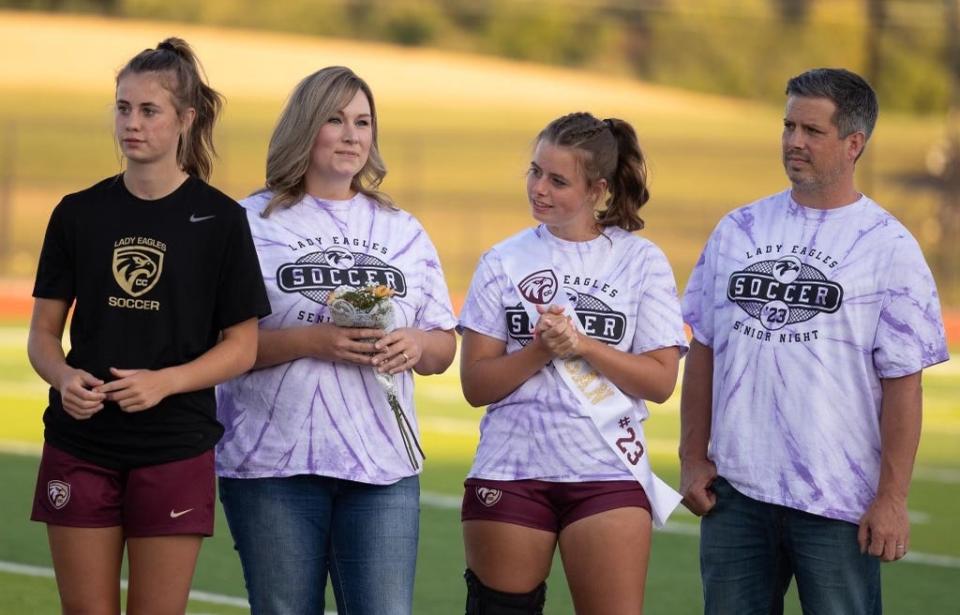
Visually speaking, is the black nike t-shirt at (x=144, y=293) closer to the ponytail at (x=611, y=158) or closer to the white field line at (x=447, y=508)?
the ponytail at (x=611, y=158)

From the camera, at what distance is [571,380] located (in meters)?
4.64

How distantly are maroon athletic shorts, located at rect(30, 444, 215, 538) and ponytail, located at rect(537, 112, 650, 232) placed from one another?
4.75 feet

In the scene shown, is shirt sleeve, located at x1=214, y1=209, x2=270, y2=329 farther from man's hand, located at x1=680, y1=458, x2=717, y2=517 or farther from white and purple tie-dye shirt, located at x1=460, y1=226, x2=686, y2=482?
man's hand, located at x1=680, y1=458, x2=717, y2=517

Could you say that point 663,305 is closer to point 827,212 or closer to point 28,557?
point 827,212

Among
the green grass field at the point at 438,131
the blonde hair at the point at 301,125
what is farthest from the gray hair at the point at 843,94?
the green grass field at the point at 438,131

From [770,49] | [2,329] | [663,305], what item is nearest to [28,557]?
[663,305]

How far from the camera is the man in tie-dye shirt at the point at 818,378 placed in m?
4.48

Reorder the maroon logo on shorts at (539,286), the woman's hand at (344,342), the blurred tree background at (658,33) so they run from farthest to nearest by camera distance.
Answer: the blurred tree background at (658,33) < the maroon logo on shorts at (539,286) < the woman's hand at (344,342)

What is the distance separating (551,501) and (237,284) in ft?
3.57

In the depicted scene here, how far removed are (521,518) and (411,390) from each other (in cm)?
52

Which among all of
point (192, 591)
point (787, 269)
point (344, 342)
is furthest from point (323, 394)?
point (192, 591)

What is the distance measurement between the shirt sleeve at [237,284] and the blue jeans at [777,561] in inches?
57.8

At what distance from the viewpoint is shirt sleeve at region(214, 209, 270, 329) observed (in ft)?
14.4

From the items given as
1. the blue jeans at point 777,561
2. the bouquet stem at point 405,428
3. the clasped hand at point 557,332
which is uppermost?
the clasped hand at point 557,332
